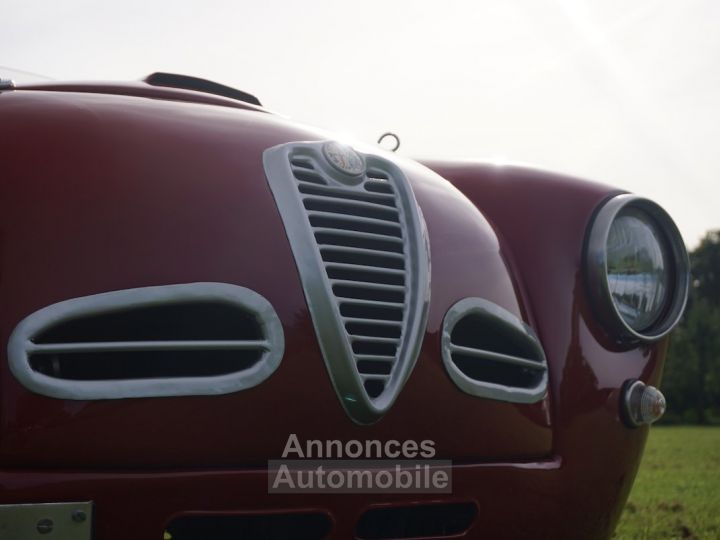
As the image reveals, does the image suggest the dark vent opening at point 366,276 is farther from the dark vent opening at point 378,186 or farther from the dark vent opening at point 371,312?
the dark vent opening at point 378,186

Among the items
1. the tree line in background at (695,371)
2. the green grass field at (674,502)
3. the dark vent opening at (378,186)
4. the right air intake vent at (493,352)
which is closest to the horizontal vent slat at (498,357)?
the right air intake vent at (493,352)

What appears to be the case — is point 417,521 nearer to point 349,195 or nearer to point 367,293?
point 367,293

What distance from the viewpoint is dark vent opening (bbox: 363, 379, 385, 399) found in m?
1.41

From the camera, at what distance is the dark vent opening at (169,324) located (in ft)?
4.18

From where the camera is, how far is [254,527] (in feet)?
4.64

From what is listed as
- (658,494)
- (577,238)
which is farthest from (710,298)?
(577,238)

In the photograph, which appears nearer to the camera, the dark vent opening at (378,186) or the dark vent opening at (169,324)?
the dark vent opening at (169,324)

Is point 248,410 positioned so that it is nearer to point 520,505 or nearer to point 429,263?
point 429,263

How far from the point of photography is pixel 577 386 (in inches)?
70.5

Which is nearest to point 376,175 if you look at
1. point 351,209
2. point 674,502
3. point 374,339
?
point 351,209

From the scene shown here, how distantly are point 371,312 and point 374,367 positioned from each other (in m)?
0.09

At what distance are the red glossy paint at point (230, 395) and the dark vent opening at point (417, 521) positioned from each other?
0.10 feet

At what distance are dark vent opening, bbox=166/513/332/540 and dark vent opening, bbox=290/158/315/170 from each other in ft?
1.94

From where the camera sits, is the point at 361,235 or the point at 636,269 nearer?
the point at 361,235
